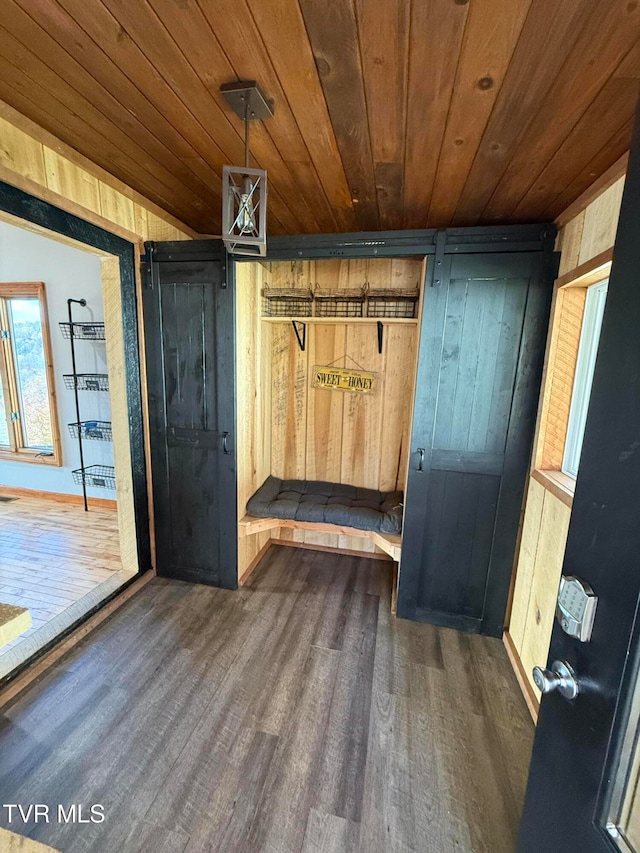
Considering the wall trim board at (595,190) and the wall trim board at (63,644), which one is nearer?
the wall trim board at (595,190)

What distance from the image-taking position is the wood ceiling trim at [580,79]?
887 mm

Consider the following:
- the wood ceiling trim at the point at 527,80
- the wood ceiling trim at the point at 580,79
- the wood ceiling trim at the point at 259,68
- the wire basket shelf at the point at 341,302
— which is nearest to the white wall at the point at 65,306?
the wire basket shelf at the point at 341,302

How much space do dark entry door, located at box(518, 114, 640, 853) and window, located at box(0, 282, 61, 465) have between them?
4476 millimetres

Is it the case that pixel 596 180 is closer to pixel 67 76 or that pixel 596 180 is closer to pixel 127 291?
pixel 67 76

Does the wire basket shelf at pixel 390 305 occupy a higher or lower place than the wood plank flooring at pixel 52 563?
higher

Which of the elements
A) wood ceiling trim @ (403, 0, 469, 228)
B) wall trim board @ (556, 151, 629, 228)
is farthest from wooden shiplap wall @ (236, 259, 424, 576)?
wood ceiling trim @ (403, 0, 469, 228)

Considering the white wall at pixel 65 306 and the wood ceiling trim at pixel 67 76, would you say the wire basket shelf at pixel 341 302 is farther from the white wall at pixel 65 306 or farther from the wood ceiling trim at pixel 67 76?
the white wall at pixel 65 306

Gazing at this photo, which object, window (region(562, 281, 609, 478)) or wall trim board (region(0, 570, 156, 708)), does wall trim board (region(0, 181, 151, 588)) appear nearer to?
wall trim board (region(0, 570, 156, 708))

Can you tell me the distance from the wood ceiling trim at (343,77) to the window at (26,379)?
3505 mm

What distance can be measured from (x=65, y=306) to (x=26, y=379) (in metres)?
0.98

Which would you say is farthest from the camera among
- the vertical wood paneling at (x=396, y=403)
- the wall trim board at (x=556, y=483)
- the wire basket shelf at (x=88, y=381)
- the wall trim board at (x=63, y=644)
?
the wire basket shelf at (x=88, y=381)

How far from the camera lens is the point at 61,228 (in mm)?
1774

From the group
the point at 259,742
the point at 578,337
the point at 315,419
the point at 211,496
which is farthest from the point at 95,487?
the point at 578,337

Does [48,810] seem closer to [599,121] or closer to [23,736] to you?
[23,736]
